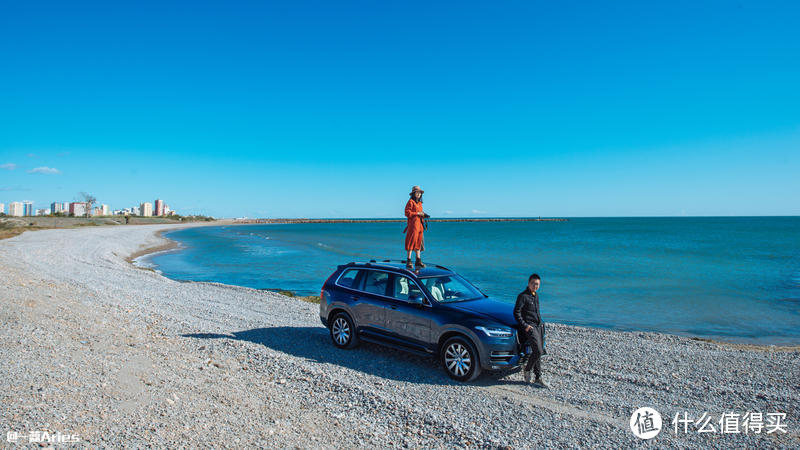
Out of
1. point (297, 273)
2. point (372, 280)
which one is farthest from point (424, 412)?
point (297, 273)

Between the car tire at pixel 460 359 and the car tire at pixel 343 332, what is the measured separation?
2191 millimetres

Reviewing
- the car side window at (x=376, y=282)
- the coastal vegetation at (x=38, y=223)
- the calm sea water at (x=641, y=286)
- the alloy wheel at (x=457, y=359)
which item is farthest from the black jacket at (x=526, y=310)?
the coastal vegetation at (x=38, y=223)

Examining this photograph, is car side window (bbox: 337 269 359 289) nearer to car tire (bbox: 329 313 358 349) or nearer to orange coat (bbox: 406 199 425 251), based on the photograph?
car tire (bbox: 329 313 358 349)

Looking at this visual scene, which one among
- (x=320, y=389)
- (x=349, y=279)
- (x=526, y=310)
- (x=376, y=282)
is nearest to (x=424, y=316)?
(x=376, y=282)

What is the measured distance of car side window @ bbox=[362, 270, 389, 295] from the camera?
8773 millimetres

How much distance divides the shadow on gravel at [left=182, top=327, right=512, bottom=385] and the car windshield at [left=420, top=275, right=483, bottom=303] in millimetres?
1154

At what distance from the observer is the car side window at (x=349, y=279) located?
9367 millimetres

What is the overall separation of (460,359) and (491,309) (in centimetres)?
102

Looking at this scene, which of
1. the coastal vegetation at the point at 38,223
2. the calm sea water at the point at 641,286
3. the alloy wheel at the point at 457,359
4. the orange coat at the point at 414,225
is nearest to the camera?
the alloy wheel at the point at 457,359

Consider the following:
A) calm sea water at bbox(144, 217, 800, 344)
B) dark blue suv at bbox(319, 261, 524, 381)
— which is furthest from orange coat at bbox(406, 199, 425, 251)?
calm sea water at bbox(144, 217, 800, 344)

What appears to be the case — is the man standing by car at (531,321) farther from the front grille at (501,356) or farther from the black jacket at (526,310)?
the front grille at (501,356)

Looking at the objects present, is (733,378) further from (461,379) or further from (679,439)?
(461,379)

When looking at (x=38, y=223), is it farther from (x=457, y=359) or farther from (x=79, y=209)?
(x=457, y=359)

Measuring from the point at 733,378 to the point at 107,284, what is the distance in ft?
66.8
